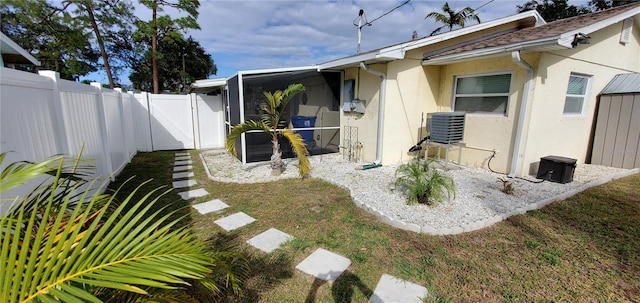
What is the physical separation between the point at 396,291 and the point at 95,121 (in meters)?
5.84

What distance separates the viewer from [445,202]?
4453 millimetres

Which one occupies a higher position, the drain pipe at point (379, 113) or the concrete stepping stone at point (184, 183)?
the drain pipe at point (379, 113)

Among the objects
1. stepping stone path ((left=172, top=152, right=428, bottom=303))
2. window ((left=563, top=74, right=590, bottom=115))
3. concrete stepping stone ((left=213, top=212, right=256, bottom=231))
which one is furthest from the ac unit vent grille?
concrete stepping stone ((left=213, top=212, right=256, bottom=231))

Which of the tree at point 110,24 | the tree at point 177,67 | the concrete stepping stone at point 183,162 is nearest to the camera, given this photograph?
the concrete stepping stone at point 183,162

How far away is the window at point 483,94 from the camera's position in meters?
5.98

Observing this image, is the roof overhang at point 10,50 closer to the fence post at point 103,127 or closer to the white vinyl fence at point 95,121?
the white vinyl fence at point 95,121

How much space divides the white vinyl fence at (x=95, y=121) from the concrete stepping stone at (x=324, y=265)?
2185mm

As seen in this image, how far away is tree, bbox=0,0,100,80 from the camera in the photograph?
51.7ft

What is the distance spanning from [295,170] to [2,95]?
501 cm

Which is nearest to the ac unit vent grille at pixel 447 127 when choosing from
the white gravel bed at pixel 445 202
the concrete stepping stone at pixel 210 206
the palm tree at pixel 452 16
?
the white gravel bed at pixel 445 202

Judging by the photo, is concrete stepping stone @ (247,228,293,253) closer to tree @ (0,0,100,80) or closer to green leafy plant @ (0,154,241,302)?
green leafy plant @ (0,154,241,302)

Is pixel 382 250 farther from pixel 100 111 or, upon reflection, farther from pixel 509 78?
pixel 100 111

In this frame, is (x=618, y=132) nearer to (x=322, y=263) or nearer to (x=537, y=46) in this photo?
(x=537, y=46)

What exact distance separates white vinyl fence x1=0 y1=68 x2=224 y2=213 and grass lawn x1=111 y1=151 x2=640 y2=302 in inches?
68.9
